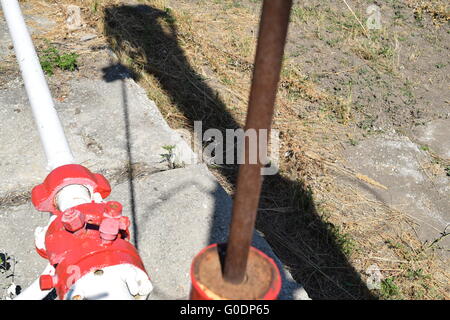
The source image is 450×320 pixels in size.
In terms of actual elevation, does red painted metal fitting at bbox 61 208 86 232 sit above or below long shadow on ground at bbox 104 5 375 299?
above

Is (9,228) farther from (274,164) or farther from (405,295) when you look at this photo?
(405,295)

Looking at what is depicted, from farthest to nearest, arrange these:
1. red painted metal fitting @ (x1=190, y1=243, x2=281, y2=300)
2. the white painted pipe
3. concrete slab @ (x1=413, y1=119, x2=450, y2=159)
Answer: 1. concrete slab @ (x1=413, y1=119, x2=450, y2=159)
2. the white painted pipe
3. red painted metal fitting @ (x1=190, y1=243, x2=281, y2=300)

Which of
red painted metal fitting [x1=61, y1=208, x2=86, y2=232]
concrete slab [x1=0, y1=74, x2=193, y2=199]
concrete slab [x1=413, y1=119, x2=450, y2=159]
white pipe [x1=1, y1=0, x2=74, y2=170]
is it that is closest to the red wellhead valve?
red painted metal fitting [x1=61, y1=208, x2=86, y2=232]

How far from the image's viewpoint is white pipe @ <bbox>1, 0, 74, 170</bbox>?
216 centimetres

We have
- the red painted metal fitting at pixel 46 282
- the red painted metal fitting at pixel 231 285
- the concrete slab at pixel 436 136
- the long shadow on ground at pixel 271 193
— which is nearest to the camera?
the red painted metal fitting at pixel 231 285

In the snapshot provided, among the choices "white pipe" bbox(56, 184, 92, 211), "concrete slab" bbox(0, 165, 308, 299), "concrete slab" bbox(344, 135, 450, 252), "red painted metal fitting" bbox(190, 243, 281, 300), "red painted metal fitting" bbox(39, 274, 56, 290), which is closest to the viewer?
"red painted metal fitting" bbox(190, 243, 281, 300)

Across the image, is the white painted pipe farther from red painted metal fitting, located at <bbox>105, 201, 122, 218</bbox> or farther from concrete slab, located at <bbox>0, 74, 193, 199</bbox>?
concrete slab, located at <bbox>0, 74, 193, 199</bbox>

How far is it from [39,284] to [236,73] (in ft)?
9.81

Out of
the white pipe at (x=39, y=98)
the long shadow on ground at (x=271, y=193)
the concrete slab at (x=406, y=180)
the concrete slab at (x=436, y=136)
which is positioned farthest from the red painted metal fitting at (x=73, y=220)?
the concrete slab at (x=436, y=136)

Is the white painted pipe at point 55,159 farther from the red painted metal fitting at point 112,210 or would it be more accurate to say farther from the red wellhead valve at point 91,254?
the red painted metal fitting at point 112,210

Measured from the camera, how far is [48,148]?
2.17 m

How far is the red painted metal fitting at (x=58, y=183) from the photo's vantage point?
196cm

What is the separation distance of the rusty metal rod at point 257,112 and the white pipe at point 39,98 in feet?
3.57

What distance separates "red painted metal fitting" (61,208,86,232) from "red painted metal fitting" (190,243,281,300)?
1.73ft
